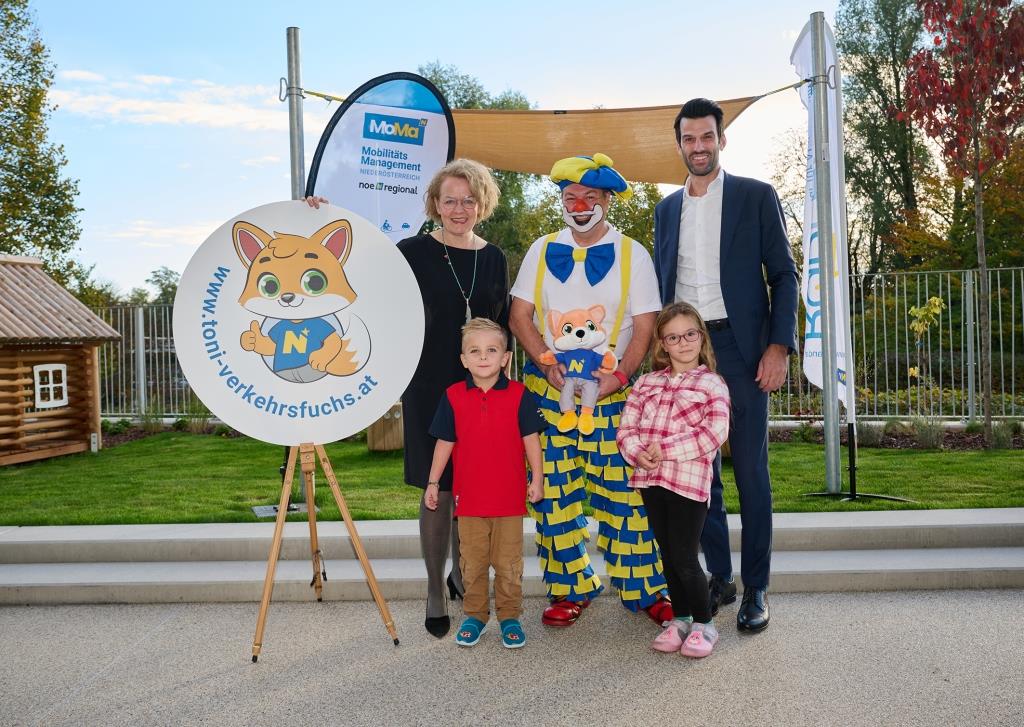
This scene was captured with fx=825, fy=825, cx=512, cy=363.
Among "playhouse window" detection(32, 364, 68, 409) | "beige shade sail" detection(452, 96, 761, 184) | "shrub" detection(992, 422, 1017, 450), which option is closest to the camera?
"beige shade sail" detection(452, 96, 761, 184)

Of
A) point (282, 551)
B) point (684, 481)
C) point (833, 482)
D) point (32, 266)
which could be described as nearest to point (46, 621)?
point (282, 551)

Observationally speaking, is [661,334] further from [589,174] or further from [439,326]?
[439,326]

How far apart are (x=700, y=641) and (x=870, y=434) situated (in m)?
5.50

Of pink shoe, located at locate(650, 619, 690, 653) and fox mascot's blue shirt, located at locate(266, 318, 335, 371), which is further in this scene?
fox mascot's blue shirt, located at locate(266, 318, 335, 371)

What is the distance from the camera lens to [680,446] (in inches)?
117

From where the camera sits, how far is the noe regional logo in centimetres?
496

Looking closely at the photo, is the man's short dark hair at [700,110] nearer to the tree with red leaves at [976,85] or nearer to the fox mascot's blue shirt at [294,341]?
the fox mascot's blue shirt at [294,341]

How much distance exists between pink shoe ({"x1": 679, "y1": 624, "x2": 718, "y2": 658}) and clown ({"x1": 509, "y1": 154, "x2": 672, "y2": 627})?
238mm

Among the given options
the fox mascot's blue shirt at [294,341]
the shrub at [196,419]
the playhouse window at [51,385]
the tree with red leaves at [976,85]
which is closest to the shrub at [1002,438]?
the tree with red leaves at [976,85]

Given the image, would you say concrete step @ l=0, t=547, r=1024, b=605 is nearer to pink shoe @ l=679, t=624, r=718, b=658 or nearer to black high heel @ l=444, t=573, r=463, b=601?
black high heel @ l=444, t=573, r=463, b=601

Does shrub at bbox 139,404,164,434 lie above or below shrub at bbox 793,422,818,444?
above

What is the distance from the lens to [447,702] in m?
2.71

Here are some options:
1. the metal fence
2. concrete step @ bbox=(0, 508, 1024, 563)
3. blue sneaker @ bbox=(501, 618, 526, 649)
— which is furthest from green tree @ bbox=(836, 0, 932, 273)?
blue sneaker @ bbox=(501, 618, 526, 649)

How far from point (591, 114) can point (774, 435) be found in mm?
4243
